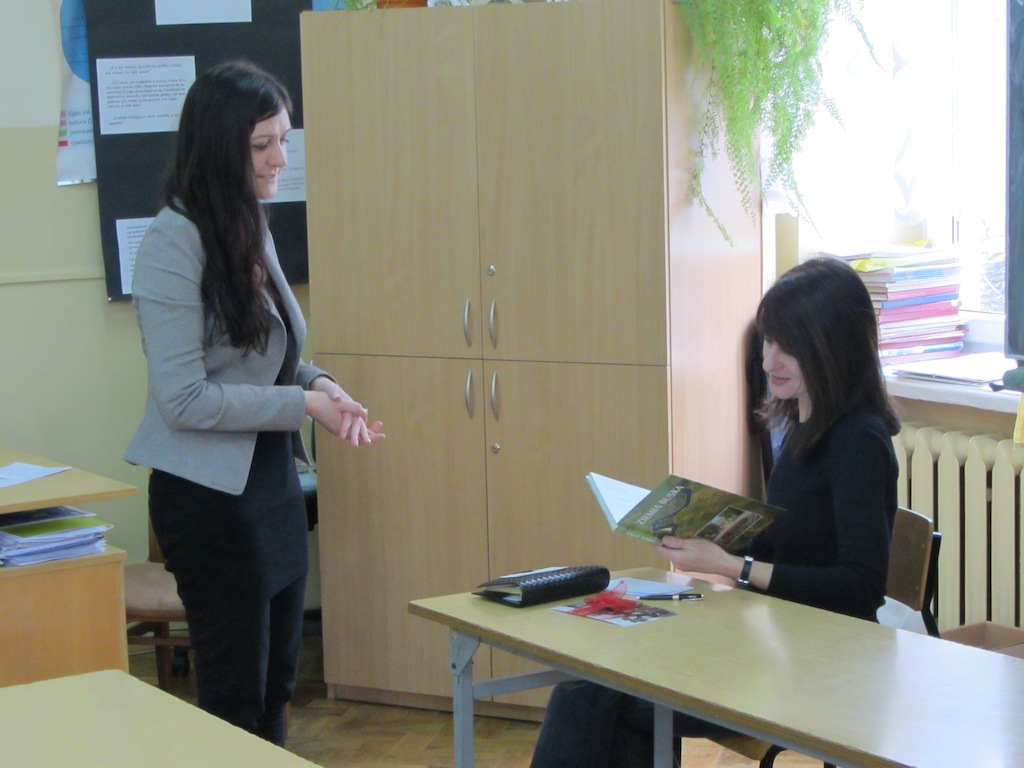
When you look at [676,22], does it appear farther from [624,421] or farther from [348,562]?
[348,562]

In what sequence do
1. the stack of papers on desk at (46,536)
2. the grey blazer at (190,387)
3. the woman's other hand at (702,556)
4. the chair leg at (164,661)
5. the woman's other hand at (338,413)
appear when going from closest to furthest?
1. the woman's other hand at (702,556)
2. the grey blazer at (190,387)
3. the woman's other hand at (338,413)
4. the stack of papers on desk at (46,536)
5. the chair leg at (164,661)

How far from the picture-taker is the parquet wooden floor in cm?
328

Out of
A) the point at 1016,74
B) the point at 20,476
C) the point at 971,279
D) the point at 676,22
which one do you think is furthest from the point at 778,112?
the point at 20,476

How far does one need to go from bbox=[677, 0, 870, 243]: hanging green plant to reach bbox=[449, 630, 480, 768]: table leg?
5.05 ft

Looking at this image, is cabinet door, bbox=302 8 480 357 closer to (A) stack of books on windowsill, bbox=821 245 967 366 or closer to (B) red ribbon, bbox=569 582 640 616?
(A) stack of books on windowsill, bbox=821 245 967 366

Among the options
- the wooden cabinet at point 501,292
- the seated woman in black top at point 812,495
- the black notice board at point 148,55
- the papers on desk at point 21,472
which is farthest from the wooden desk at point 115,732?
the black notice board at point 148,55

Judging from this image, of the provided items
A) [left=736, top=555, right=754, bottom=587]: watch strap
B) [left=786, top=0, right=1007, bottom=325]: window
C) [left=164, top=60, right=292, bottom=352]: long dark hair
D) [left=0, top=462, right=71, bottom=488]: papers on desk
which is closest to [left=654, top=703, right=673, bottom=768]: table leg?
[left=736, top=555, right=754, bottom=587]: watch strap

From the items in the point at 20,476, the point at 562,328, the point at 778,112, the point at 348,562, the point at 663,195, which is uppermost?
the point at 778,112

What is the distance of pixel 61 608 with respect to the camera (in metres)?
2.78

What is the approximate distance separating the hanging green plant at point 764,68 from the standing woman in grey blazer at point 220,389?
1159 mm

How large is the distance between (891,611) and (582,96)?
4.86ft

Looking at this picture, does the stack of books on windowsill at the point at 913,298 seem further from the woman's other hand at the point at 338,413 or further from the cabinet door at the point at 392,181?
the woman's other hand at the point at 338,413

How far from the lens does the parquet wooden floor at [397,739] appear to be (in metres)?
3.28

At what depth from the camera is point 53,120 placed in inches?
154
